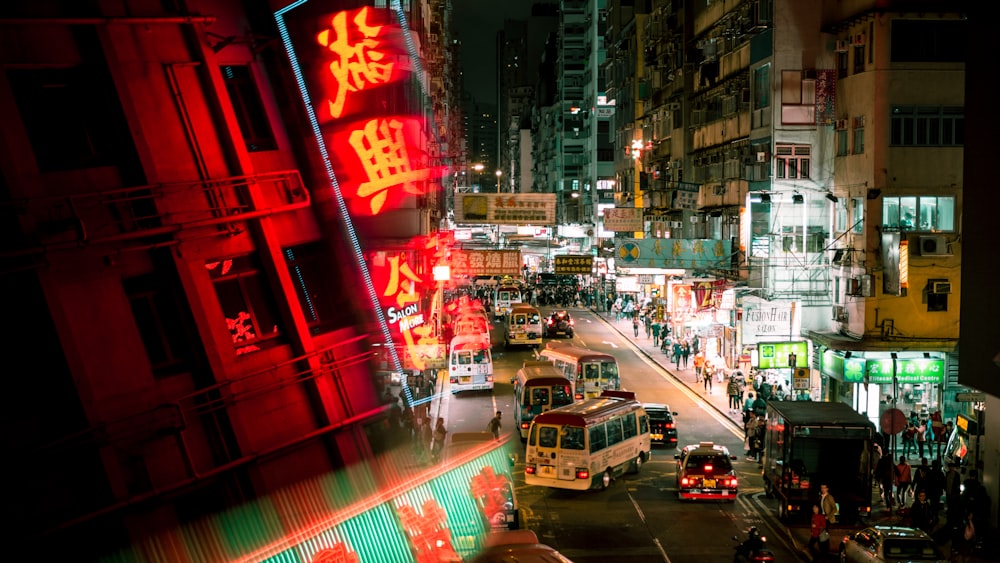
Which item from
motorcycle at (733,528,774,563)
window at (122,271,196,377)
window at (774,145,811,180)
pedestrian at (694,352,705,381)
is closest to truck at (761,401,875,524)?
motorcycle at (733,528,774,563)

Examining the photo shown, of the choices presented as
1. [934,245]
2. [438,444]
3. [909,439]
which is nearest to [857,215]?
[934,245]

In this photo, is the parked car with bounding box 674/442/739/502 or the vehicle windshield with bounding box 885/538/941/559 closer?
the vehicle windshield with bounding box 885/538/941/559

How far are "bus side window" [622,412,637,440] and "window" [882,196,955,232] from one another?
11.5 m

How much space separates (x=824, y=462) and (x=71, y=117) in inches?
749

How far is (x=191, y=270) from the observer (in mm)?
10359

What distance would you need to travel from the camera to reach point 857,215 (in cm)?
3177

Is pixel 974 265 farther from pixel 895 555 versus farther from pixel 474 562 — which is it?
pixel 474 562

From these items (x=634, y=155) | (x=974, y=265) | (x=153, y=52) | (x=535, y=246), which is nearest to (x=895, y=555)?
(x=974, y=265)

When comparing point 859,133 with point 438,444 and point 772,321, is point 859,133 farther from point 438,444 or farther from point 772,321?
point 438,444

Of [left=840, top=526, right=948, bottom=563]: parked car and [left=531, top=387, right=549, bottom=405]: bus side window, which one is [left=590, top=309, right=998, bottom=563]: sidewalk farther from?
[left=531, top=387, right=549, bottom=405]: bus side window

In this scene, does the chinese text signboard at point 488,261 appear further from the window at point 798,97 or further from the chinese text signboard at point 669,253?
the window at point 798,97

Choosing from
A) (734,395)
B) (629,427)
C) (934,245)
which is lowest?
(734,395)

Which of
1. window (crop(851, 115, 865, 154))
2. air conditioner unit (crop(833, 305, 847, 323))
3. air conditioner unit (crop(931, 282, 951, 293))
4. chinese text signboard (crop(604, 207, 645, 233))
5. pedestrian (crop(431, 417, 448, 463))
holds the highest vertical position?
window (crop(851, 115, 865, 154))

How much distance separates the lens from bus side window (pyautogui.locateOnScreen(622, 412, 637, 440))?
26536 millimetres
